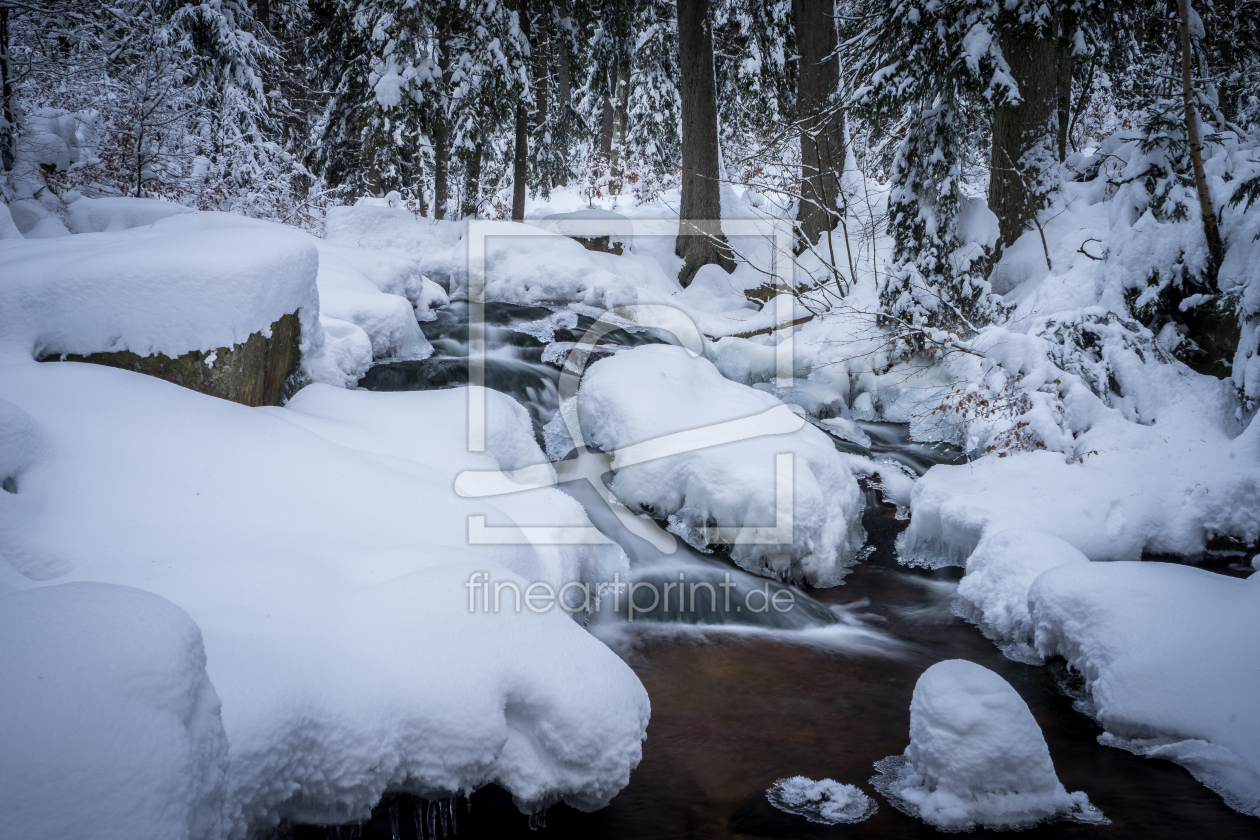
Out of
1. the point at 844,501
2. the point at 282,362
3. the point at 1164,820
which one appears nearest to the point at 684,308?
the point at 844,501

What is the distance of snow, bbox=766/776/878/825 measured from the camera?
331 cm

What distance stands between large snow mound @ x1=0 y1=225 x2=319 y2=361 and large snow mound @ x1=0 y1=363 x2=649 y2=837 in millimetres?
241

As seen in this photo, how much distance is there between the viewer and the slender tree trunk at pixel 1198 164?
588 cm

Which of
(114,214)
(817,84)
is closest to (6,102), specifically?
(114,214)

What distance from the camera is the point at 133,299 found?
3.96 m

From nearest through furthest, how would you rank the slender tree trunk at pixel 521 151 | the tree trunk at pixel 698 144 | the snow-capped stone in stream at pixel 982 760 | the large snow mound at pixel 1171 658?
the snow-capped stone in stream at pixel 982 760, the large snow mound at pixel 1171 658, the tree trunk at pixel 698 144, the slender tree trunk at pixel 521 151

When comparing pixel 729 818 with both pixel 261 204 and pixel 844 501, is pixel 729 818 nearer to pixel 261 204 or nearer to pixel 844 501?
pixel 844 501

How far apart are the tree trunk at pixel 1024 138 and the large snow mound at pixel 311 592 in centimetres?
813

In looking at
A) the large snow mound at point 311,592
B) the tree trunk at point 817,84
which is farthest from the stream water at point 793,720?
the tree trunk at point 817,84

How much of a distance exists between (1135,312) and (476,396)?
233 inches

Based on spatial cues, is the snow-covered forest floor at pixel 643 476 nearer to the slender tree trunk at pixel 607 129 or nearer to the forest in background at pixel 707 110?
the forest in background at pixel 707 110

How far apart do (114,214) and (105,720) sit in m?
7.17

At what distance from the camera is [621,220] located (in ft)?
43.0

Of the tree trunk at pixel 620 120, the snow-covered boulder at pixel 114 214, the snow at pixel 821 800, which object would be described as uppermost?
the tree trunk at pixel 620 120
